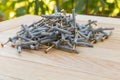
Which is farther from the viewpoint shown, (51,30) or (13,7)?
(13,7)

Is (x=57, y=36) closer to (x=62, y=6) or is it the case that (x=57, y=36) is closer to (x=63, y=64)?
(x=63, y=64)

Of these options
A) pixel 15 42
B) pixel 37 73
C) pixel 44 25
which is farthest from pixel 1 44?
pixel 37 73

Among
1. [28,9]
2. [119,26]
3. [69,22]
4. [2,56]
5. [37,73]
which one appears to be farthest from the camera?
[28,9]

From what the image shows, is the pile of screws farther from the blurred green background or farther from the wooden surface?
the blurred green background

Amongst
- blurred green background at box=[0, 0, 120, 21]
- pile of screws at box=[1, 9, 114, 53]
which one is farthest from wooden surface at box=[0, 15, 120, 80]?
blurred green background at box=[0, 0, 120, 21]

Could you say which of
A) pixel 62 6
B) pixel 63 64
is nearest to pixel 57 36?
pixel 63 64

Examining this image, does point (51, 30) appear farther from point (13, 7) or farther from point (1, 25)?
point (13, 7)
